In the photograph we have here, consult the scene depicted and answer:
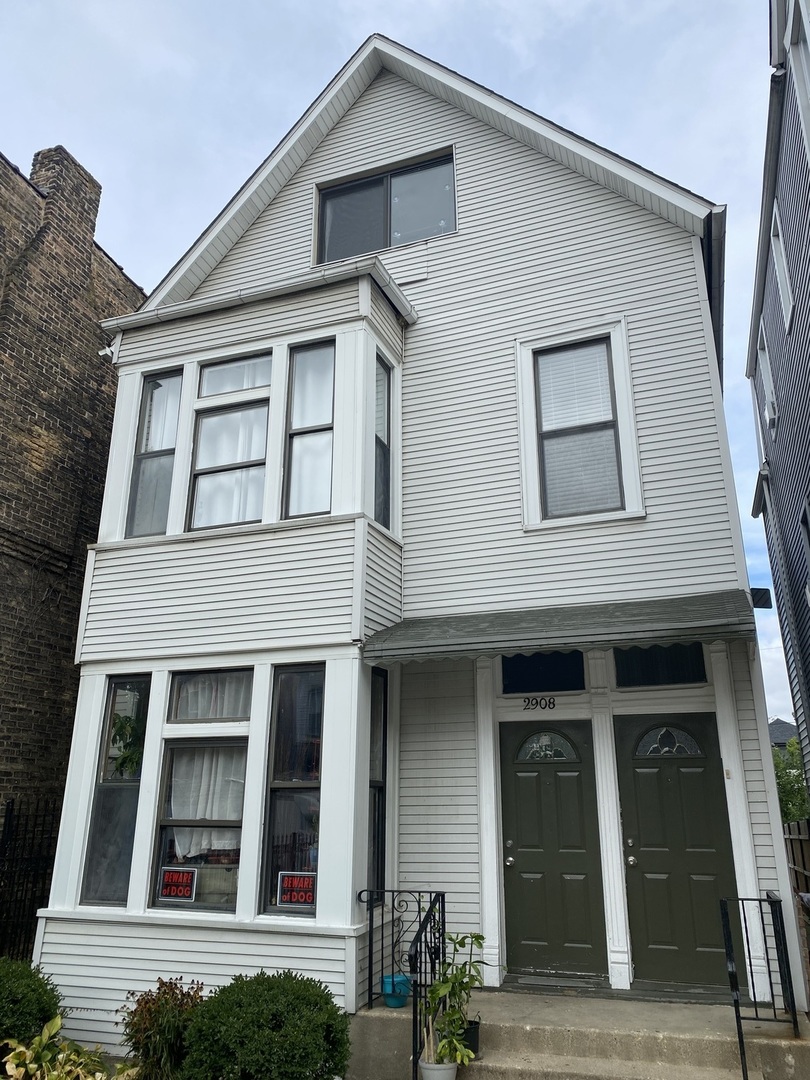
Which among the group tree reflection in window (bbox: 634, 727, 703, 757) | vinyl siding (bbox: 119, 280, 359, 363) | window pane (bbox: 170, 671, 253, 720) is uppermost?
vinyl siding (bbox: 119, 280, 359, 363)

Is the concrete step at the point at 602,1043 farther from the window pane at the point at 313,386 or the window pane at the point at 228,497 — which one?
the window pane at the point at 313,386

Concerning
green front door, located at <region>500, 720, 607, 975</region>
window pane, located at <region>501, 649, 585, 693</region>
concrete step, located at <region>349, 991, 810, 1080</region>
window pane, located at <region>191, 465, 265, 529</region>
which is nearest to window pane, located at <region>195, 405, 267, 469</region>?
window pane, located at <region>191, 465, 265, 529</region>

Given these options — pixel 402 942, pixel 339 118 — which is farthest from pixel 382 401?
pixel 402 942

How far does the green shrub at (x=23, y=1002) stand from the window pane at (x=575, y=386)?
658 cm

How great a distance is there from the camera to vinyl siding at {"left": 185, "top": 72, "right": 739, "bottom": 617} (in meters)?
7.38

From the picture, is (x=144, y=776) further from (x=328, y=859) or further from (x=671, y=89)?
(x=671, y=89)

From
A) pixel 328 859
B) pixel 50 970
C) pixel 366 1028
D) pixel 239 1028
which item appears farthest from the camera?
pixel 50 970

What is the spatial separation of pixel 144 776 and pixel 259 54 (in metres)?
13.6

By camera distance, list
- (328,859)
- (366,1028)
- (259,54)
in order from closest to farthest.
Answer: (366,1028)
(328,859)
(259,54)

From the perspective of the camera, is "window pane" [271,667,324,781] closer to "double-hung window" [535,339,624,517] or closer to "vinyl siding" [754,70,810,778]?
"double-hung window" [535,339,624,517]

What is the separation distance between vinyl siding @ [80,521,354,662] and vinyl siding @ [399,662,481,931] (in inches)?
53.8

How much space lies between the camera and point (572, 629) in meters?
6.43

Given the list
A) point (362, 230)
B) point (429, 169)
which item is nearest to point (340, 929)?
point (362, 230)

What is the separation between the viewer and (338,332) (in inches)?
314
